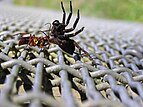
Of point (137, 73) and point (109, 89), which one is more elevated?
point (137, 73)

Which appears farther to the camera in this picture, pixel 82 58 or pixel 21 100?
pixel 82 58

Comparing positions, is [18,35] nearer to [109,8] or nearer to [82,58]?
[82,58]

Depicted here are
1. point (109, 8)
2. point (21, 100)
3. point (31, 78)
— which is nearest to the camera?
point (21, 100)

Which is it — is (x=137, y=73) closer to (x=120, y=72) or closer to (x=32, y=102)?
(x=120, y=72)

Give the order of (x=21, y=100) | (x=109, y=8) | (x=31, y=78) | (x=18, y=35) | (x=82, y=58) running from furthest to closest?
1. (x=109, y=8)
2. (x=18, y=35)
3. (x=82, y=58)
4. (x=31, y=78)
5. (x=21, y=100)

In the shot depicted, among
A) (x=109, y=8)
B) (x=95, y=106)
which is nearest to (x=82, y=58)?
(x=95, y=106)

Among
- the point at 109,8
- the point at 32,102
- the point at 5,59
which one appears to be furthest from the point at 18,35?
the point at 109,8

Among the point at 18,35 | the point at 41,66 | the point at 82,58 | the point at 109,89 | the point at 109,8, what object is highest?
the point at 109,8

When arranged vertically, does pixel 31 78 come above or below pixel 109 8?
below

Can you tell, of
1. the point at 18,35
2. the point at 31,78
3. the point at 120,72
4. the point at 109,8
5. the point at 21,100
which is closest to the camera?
the point at 21,100
